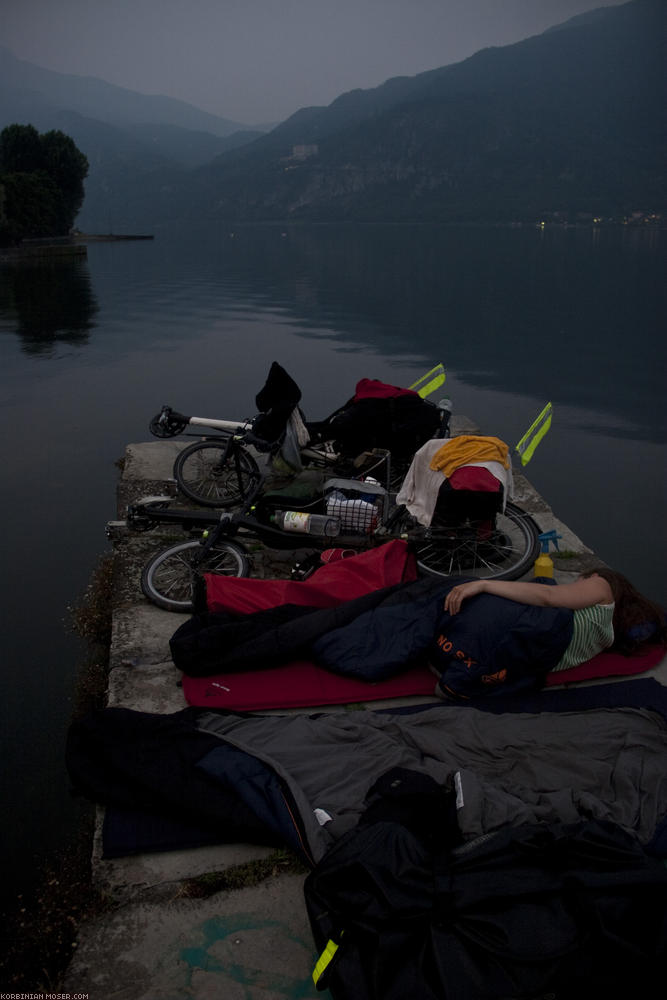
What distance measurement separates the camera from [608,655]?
4.68m

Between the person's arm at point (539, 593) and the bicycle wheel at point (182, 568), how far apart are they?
6.14 ft

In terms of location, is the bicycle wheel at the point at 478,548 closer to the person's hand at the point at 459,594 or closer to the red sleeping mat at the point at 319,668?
the red sleeping mat at the point at 319,668

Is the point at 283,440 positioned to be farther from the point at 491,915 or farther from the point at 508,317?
the point at 508,317

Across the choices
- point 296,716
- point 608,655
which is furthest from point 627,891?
point 608,655

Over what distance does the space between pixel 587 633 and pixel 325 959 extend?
8.58 feet

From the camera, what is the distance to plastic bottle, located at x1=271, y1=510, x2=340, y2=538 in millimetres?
5973

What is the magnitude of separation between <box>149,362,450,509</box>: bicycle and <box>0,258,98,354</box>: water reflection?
11.6 m

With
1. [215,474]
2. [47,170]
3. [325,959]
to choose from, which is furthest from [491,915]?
[47,170]

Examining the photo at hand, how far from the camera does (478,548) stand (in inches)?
239

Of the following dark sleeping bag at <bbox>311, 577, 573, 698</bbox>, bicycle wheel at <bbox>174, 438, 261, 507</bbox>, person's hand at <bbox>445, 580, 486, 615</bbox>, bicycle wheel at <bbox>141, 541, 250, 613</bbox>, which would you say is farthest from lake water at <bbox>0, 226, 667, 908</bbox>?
person's hand at <bbox>445, 580, 486, 615</bbox>

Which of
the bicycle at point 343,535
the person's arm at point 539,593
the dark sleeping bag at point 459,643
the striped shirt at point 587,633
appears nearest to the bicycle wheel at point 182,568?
the bicycle at point 343,535

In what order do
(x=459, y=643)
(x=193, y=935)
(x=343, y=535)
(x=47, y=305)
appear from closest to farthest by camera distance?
1. (x=193, y=935)
2. (x=459, y=643)
3. (x=343, y=535)
4. (x=47, y=305)

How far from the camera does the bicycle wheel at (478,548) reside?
5.84m

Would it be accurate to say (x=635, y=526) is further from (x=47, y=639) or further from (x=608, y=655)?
(x=47, y=639)
